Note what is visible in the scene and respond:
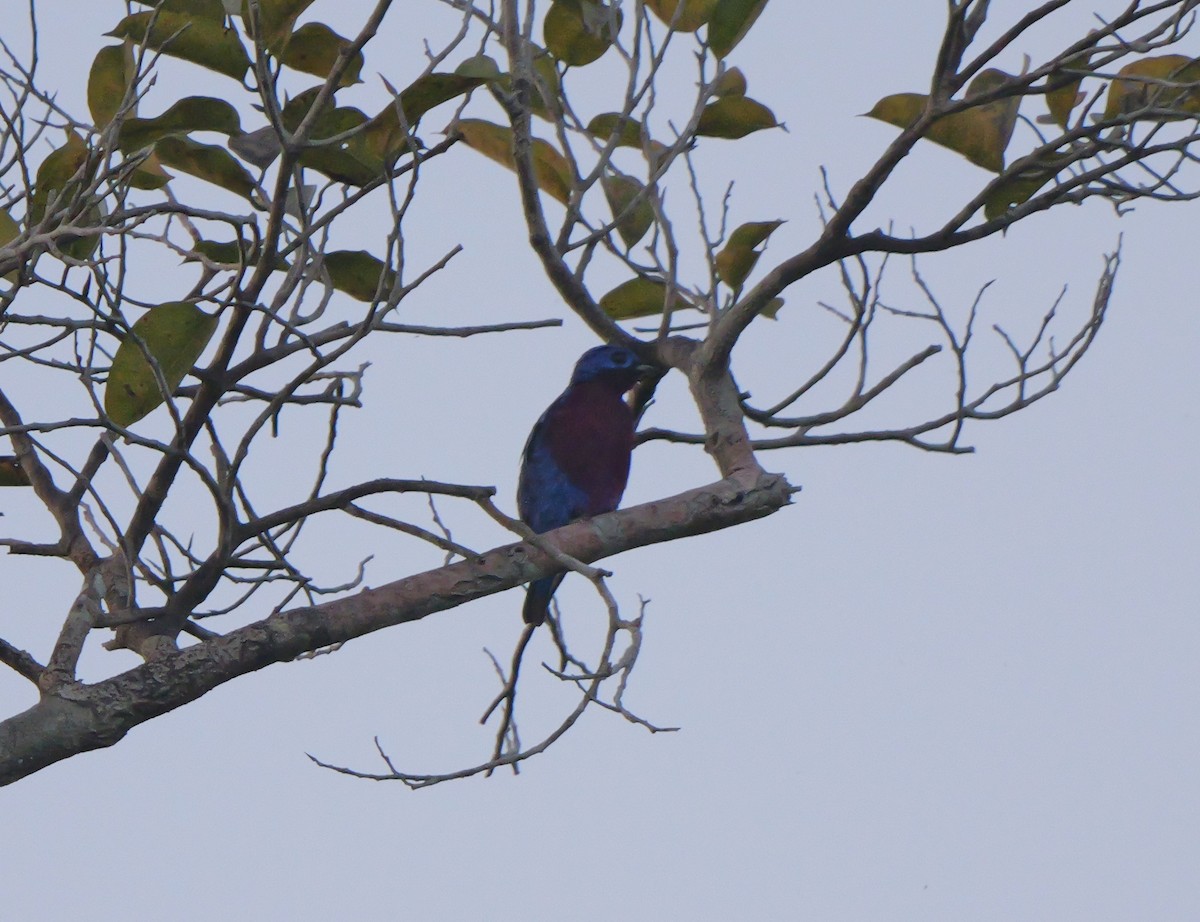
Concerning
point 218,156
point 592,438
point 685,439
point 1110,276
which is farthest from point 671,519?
point 592,438

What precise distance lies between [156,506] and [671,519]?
102 centimetres

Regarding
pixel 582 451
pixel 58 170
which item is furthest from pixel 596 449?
pixel 58 170

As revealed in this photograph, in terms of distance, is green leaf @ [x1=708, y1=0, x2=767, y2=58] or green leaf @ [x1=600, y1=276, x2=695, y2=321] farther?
green leaf @ [x1=600, y1=276, x2=695, y2=321]

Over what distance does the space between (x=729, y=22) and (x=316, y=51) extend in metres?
0.89

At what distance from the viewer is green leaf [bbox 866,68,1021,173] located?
9.85 ft

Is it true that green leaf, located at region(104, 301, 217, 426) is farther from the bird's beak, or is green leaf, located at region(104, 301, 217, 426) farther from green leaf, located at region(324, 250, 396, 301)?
the bird's beak

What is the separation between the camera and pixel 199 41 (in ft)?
8.84

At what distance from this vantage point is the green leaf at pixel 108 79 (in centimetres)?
292

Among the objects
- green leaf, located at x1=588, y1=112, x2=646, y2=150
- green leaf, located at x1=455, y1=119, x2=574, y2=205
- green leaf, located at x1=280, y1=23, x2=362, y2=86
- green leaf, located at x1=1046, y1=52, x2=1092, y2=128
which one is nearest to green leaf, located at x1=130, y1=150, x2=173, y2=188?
green leaf, located at x1=280, y1=23, x2=362, y2=86

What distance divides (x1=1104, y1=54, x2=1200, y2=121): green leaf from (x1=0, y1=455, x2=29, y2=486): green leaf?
8.23 feet

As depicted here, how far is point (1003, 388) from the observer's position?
3285mm

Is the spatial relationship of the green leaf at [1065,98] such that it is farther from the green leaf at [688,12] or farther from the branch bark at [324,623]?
the branch bark at [324,623]

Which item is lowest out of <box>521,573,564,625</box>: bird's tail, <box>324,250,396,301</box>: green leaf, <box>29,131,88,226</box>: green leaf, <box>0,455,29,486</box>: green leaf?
<box>521,573,564,625</box>: bird's tail

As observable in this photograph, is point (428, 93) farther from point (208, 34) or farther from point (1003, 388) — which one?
point (1003, 388)
